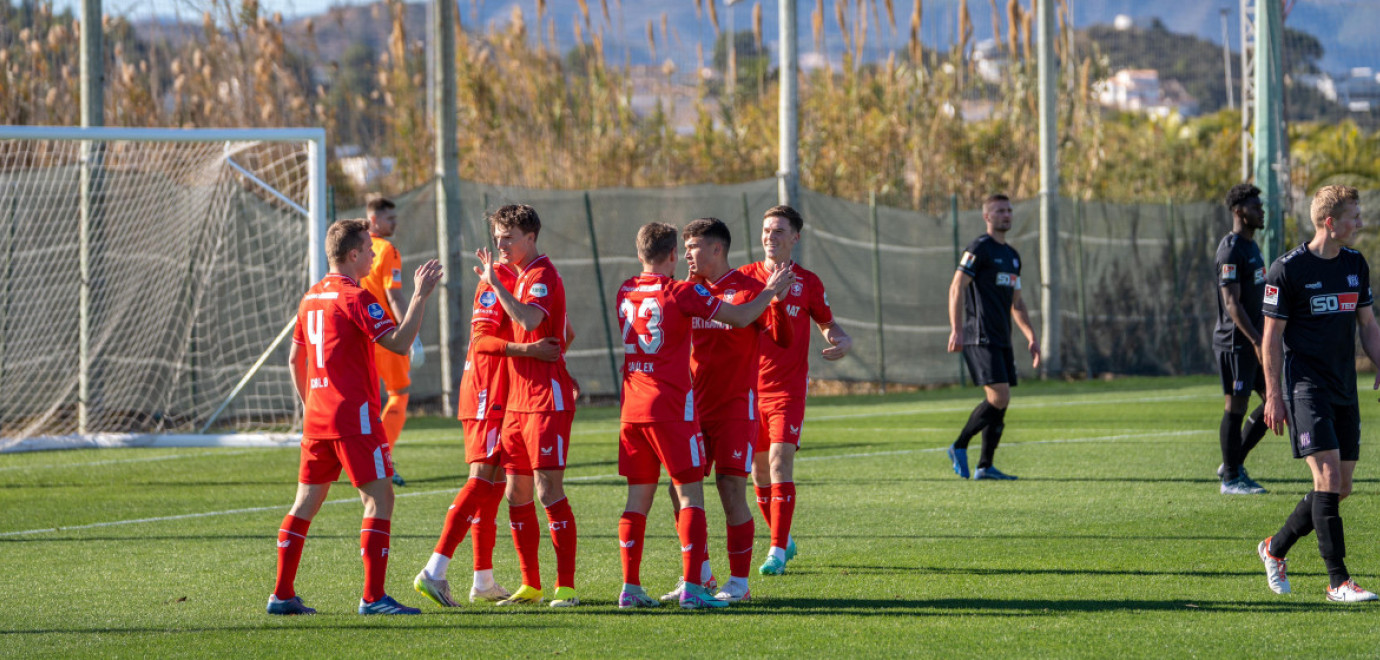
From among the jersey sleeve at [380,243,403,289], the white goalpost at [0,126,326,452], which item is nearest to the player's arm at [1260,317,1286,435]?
the jersey sleeve at [380,243,403,289]

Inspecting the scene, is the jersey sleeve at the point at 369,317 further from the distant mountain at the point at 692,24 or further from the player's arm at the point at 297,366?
the distant mountain at the point at 692,24

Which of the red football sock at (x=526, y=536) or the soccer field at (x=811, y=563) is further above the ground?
the red football sock at (x=526, y=536)

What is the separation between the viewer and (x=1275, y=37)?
19.5 meters

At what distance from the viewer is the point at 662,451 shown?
624 centimetres

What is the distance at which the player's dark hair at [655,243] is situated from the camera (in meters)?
6.32

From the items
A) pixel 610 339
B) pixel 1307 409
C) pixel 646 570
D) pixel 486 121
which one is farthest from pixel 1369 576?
pixel 486 121

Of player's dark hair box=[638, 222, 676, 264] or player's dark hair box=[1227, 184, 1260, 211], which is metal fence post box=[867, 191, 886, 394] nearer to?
player's dark hair box=[1227, 184, 1260, 211]

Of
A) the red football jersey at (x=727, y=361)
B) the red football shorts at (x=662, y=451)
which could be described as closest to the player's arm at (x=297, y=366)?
the red football shorts at (x=662, y=451)

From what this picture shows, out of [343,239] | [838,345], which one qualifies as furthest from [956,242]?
[343,239]

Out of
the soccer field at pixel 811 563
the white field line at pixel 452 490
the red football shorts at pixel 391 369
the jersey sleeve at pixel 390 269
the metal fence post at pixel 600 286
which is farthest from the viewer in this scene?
the metal fence post at pixel 600 286

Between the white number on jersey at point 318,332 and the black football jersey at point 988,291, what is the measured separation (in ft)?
18.9

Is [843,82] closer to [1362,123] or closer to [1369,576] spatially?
[1369,576]

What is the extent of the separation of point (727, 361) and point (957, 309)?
4.26m

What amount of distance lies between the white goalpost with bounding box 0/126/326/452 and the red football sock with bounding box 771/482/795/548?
7.52 meters
